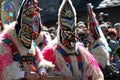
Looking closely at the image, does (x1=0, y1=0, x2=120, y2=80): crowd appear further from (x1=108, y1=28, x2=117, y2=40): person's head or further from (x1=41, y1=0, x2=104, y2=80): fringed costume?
(x1=108, y1=28, x2=117, y2=40): person's head

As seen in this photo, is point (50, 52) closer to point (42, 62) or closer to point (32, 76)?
point (42, 62)

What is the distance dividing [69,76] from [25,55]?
71 cm

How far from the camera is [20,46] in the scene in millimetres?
6750

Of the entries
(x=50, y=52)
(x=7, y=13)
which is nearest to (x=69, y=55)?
(x=50, y=52)

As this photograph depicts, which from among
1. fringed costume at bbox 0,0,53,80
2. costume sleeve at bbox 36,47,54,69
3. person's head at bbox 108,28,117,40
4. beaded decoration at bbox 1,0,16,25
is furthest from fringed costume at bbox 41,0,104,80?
person's head at bbox 108,28,117,40

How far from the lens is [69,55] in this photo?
23.7 feet

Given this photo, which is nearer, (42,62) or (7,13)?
(42,62)

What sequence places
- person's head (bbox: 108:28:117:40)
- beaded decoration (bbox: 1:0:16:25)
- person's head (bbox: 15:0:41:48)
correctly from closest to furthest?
person's head (bbox: 15:0:41:48) < beaded decoration (bbox: 1:0:16:25) < person's head (bbox: 108:28:117:40)

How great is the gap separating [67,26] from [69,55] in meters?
0.40

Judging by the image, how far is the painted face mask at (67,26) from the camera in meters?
7.21

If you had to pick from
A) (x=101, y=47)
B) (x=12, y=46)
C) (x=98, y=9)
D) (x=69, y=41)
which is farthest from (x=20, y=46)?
(x=98, y=9)

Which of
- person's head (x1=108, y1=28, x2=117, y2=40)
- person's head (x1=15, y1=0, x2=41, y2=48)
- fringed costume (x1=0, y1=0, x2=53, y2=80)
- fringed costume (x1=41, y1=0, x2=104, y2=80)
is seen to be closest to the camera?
fringed costume (x1=0, y1=0, x2=53, y2=80)

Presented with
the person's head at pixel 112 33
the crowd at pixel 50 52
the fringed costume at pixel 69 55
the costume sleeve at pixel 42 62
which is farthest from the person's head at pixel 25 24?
the person's head at pixel 112 33

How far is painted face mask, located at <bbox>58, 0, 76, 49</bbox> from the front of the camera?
23.7 feet
